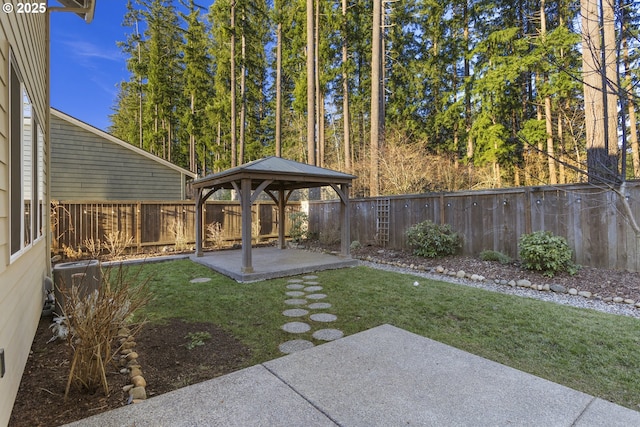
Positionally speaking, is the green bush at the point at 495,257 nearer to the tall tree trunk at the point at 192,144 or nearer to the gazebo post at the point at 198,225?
the gazebo post at the point at 198,225

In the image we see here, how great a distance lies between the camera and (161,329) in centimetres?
333

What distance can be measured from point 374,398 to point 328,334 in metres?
1.19

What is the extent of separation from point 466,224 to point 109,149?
10.4m

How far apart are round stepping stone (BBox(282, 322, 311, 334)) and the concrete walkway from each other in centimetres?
67

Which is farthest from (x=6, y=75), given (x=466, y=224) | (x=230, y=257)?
(x=466, y=224)

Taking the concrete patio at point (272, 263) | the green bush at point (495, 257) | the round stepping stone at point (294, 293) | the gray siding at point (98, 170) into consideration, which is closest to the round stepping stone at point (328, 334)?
the round stepping stone at point (294, 293)

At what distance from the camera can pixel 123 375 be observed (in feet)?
7.75

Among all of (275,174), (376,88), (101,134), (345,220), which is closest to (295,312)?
(275,174)

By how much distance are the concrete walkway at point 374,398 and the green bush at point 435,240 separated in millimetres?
4603

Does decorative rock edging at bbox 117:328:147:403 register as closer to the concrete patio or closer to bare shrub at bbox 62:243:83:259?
the concrete patio

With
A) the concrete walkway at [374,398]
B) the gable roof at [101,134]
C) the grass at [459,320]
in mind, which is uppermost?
the gable roof at [101,134]

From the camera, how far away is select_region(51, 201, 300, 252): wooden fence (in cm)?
794

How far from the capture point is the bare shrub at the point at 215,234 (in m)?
9.73

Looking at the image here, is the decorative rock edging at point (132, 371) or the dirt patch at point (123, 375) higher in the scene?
the decorative rock edging at point (132, 371)
